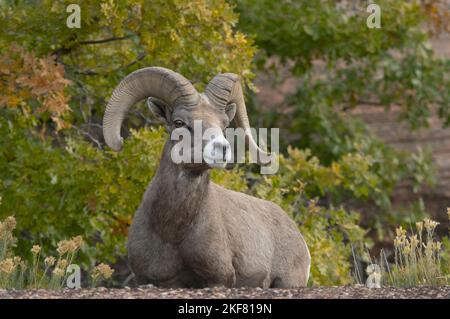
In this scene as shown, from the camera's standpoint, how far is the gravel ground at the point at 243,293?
28.2 ft

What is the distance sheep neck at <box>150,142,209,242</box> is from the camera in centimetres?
1014

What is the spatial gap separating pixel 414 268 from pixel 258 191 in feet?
15.4

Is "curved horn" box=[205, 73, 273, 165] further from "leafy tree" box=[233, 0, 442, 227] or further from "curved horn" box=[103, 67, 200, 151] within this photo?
"leafy tree" box=[233, 0, 442, 227]

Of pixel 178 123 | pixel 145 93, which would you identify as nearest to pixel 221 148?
pixel 178 123

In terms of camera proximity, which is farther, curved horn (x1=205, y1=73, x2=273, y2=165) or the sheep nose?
curved horn (x1=205, y1=73, x2=273, y2=165)

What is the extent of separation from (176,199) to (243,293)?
1.59 m

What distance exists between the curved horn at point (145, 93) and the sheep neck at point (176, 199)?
1.61ft

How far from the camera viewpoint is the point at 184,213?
33.4 feet

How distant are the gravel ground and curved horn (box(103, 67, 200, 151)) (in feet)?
6.54

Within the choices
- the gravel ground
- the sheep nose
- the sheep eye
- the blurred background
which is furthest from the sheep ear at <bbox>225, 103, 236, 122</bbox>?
the gravel ground

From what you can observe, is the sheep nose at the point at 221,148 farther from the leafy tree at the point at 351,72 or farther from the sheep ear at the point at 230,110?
the leafy tree at the point at 351,72

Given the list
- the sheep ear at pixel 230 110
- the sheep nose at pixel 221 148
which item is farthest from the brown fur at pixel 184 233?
the sheep ear at pixel 230 110

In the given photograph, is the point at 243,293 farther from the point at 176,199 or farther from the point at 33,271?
the point at 33,271

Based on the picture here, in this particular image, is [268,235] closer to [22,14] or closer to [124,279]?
[22,14]
